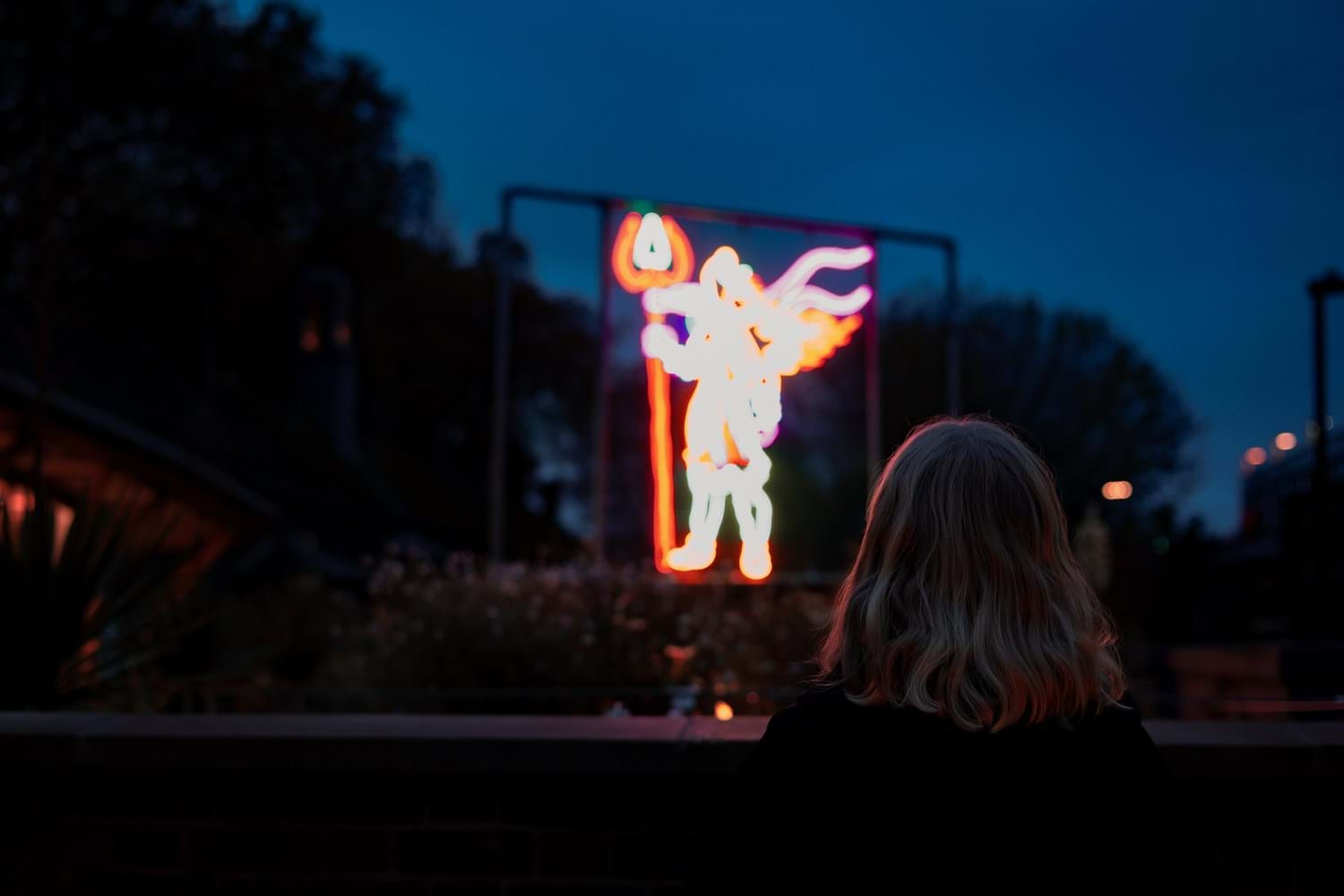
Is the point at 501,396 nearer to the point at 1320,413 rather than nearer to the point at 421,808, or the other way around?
the point at 1320,413

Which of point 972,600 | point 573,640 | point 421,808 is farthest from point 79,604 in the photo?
point 972,600

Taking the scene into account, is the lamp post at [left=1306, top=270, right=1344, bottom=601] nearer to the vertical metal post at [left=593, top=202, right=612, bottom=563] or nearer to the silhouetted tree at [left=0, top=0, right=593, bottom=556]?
the vertical metal post at [left=593, top=202, right=612, bottom=563]

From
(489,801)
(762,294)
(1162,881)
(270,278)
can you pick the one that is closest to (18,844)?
(489,801)

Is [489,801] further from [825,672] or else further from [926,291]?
[926,291]

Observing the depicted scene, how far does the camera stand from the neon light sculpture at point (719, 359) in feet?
36.9

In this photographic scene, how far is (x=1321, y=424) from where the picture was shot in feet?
39.1

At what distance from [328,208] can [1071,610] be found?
1231 inches

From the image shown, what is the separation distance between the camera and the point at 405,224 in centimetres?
4088

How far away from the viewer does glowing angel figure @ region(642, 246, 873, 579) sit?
11242mm

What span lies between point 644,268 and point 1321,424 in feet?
20.8

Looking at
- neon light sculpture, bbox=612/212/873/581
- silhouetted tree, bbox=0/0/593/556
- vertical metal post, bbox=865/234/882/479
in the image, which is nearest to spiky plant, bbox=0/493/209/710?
neon light sculpture, bbox=612/212/873/581

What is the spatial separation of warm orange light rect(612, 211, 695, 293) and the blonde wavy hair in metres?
10.3

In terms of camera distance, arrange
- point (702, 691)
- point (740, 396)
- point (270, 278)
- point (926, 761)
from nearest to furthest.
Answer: point (926, 761) → point (702, 691) → point (740, 396) → point (270, 278)

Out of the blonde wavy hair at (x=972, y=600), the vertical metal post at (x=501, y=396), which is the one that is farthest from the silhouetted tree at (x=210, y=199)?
the blonde wavy hair at (x=972, y=600)
